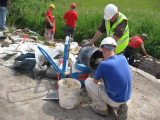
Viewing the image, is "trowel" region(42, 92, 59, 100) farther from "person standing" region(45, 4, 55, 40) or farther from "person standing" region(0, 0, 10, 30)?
"person standing" region(0, 0, 10, 30)

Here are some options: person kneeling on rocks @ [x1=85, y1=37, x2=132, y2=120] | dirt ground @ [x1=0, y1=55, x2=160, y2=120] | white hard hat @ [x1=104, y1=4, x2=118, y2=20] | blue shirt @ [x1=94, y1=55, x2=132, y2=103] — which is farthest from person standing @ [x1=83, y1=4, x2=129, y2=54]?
dirt ground @ [x1=0, y1=55, x2=160, y2=120]

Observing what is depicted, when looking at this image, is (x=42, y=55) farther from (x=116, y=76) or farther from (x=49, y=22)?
(x=49, y=22)

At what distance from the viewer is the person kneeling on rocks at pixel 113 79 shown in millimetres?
2845

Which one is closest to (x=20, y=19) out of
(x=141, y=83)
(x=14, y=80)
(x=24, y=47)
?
(x=24, y=47)

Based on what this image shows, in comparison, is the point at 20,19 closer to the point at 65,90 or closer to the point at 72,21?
the point at 72,21

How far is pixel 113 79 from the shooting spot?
2.88m

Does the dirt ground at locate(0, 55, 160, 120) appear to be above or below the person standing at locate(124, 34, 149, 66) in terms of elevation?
below

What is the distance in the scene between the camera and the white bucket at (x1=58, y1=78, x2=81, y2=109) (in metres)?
3.15

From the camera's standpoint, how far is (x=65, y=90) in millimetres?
3146

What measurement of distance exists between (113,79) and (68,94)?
87 centimetres

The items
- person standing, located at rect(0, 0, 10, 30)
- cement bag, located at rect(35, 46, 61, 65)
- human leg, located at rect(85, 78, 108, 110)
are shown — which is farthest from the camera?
person standing, located at rect(0, 0, 10, 30)

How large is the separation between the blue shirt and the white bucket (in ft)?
1.71

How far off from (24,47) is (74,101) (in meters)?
2.69

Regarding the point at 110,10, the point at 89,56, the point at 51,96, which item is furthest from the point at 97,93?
the point at 110,10
